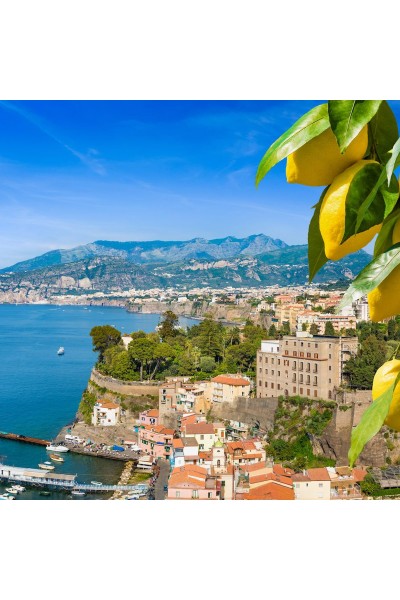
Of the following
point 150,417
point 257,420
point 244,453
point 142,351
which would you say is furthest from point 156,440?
point 142,351

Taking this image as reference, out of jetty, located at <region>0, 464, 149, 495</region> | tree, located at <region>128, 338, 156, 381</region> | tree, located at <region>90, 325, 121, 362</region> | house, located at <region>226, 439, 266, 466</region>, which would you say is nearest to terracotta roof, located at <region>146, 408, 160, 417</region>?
tree, located at <region>128, 338, 156, 381</region>

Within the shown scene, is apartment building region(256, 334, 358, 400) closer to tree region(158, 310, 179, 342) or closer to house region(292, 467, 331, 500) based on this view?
house region(292, 467, 331, 500)

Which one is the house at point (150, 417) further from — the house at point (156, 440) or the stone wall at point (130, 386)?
the stone wall at point (130, 386)

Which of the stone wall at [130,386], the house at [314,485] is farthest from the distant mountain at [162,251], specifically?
the house at [314,485]

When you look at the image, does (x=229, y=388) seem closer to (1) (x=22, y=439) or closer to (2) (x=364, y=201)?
(1) (x=22, y=439)

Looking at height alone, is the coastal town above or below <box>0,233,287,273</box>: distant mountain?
below
